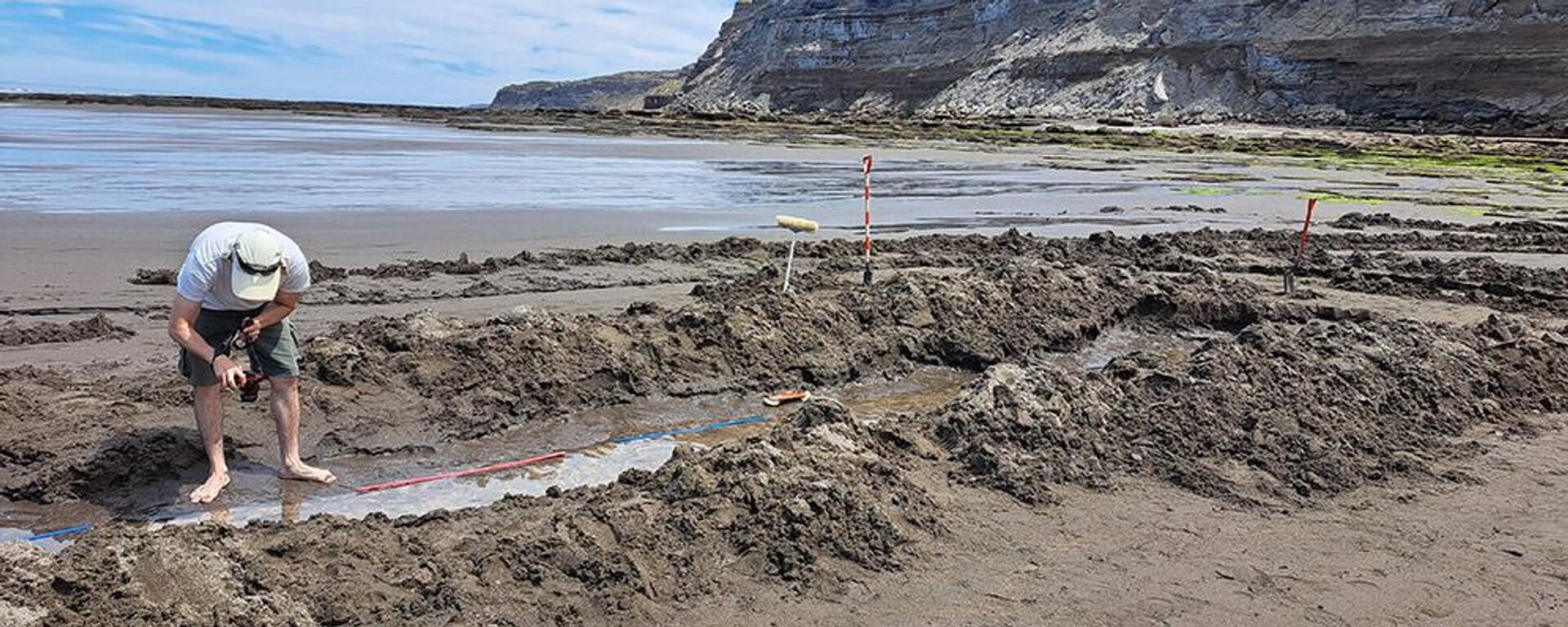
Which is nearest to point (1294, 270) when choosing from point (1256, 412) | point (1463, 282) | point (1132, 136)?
point (1463, 282)

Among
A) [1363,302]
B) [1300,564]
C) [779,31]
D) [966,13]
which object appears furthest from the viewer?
[779,31]

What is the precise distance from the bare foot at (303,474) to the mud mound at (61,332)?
3.40 metres

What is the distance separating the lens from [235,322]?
5215mm

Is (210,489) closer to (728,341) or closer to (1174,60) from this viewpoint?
(728,341)

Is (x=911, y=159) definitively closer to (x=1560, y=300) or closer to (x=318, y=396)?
(x=1560, y=300)

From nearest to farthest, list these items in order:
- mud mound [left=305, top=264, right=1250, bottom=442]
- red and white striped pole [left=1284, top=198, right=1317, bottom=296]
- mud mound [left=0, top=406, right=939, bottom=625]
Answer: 1. mud mound [left=0, top=406, right=939, bottom=625]
2. mud mound [left=305, top=264, right=1250, bottom=442]
3. red and white striped pole [left=1284, top=198, right=1317, bottom=296]

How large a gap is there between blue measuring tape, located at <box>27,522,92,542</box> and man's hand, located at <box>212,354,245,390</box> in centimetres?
102

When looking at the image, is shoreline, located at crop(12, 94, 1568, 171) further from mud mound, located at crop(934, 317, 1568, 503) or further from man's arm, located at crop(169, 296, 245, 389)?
man's arm, located at crop(169, 296, 245, 389)

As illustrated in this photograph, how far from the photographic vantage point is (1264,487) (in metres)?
5.73

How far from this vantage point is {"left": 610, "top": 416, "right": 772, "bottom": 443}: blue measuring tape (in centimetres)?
685

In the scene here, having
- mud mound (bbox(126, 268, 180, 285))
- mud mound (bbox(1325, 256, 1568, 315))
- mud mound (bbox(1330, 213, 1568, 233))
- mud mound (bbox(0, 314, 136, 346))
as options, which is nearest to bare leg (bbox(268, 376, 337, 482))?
mud mound (bbox(0, 314, 136, 346))

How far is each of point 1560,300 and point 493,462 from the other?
11.0 metres

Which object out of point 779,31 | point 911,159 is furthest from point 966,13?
point 911,159

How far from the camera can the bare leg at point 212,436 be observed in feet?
17.6
